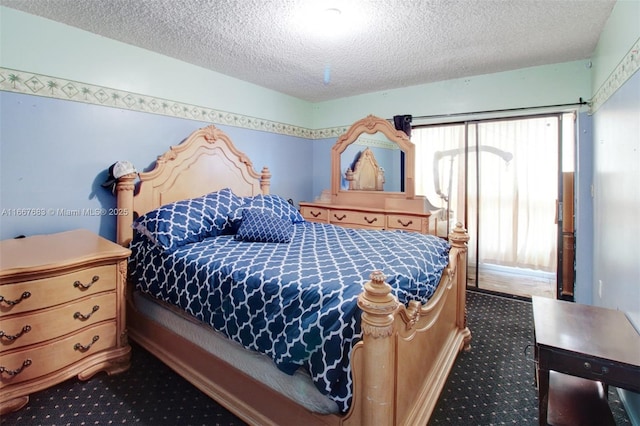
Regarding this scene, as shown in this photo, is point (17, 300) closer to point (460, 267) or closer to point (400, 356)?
point (400, 356)

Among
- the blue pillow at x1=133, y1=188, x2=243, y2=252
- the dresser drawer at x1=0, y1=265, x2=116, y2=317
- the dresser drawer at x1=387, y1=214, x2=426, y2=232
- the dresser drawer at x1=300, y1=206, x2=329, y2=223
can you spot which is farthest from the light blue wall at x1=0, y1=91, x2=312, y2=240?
the dresser drawer at x1=387, y1=214, x2=426, y2=232

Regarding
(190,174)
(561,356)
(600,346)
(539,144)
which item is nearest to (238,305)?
(561,356)

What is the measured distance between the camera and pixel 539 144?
325 centimetres

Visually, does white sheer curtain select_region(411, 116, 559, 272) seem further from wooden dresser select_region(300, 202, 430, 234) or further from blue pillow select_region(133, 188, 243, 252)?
blue pillow select_region(133, 188, 243, 252)

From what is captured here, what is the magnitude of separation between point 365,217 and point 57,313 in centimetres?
263

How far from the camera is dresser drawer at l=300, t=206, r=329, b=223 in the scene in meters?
3.86

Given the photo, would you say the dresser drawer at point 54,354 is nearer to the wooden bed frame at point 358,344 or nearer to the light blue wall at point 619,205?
the wooden bed frame at point 358,344

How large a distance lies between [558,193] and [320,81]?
2.57 meters

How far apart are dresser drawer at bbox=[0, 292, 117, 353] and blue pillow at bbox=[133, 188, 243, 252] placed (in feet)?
1.43

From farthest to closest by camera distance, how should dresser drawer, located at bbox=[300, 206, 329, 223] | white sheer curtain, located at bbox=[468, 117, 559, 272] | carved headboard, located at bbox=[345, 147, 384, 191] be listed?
1. dresser drawer, located at bbox=[300, 206, 329, 223]
2. carved headboard, located at bbox=[345, 147, 384, 191]
3. white sheer curtain, located at bbox=[468, 117, 559, 272]

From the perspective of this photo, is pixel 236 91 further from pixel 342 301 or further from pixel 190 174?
pixel 342 301

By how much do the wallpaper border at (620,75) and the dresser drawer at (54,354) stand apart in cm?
316

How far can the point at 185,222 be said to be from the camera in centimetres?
228

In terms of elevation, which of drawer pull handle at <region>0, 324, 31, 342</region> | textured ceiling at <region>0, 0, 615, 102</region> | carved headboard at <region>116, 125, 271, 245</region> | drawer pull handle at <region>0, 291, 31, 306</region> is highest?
textured ceiling at <region>0, 0, 615, 102</region>
